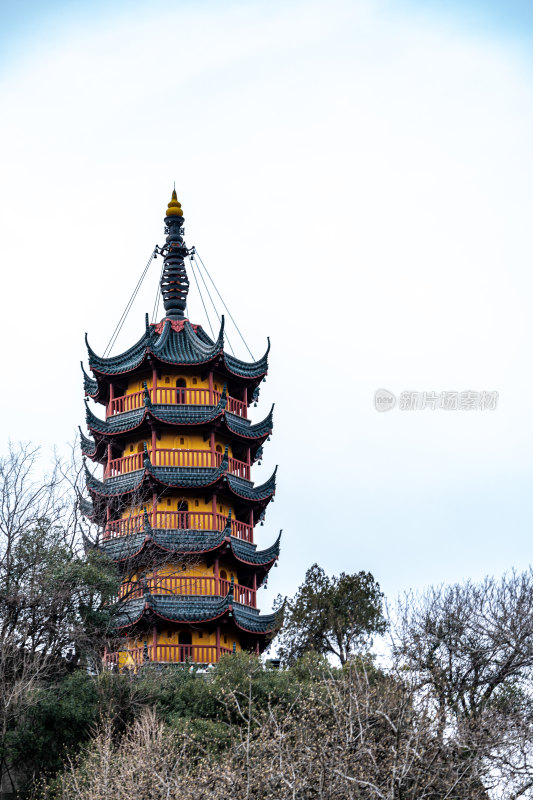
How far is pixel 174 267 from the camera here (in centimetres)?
3634

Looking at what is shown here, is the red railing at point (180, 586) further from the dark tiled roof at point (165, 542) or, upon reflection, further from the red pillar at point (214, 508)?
the red pillar at point (214, 508)

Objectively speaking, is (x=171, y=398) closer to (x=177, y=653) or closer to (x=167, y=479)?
(x=167, y=479)

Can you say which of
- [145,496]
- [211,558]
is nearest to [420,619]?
[211,558]

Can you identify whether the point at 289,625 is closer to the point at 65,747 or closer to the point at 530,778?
the point at 65,747

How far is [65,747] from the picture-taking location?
21656 millimetres

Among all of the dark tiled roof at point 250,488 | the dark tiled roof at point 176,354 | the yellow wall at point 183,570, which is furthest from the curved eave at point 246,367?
the yellow wall at point 183,570

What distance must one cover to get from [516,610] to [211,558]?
8.15m

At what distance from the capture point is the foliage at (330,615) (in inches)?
1151

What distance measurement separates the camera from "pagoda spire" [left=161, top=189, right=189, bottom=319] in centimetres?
3575

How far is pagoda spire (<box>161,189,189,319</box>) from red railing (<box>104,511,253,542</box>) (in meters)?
6.69

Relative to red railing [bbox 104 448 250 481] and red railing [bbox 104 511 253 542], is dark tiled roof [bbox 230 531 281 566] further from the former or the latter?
red railing [bbox 104 448 250 481]

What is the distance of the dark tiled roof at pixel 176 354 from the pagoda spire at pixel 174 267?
1.18m

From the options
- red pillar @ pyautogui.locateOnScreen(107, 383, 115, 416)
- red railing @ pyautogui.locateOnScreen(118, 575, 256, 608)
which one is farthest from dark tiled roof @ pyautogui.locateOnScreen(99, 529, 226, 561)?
red pillar @ pyautogui.locateOnScreen(107, 383, 115, 416)

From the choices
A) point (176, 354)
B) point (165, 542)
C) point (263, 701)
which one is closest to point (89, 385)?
point (176, 354)
